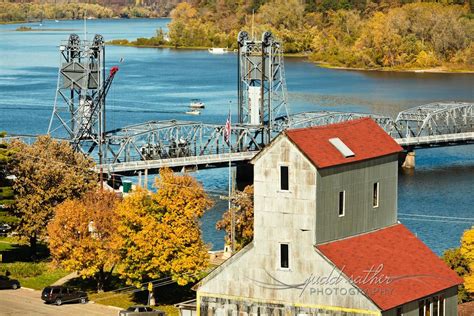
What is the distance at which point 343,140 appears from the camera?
50.0 m

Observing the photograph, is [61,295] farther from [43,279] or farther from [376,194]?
[376,194]

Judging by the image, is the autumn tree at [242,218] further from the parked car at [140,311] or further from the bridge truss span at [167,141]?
the bridge truss span at [167,141]

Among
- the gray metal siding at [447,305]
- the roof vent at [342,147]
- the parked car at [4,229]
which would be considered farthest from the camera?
the parked car at [4,229]

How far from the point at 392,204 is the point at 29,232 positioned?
29408mm

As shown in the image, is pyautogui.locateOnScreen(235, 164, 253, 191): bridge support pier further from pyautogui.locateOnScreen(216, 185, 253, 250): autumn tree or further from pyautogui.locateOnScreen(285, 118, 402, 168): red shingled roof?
pyautogui.locateOnScreen(285, 118, 402, 168): red shingled roof

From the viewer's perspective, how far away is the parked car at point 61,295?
6247cm

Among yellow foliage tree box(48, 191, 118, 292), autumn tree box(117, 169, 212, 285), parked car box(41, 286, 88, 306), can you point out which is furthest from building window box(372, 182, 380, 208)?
yellow foliage tree box(48, 191, 118, 292)

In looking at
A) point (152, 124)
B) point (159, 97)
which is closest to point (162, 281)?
point (152, 124)

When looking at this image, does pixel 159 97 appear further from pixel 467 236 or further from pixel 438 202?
pixel 467 236

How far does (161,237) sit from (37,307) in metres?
6.48

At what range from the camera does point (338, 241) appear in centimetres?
4859

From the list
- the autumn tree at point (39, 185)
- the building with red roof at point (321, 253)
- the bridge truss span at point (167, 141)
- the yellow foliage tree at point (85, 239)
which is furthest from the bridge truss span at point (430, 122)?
the building with red roof at point (321, 253)

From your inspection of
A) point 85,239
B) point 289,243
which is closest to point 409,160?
point 85,239

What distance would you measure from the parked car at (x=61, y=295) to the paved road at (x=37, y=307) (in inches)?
11.4
